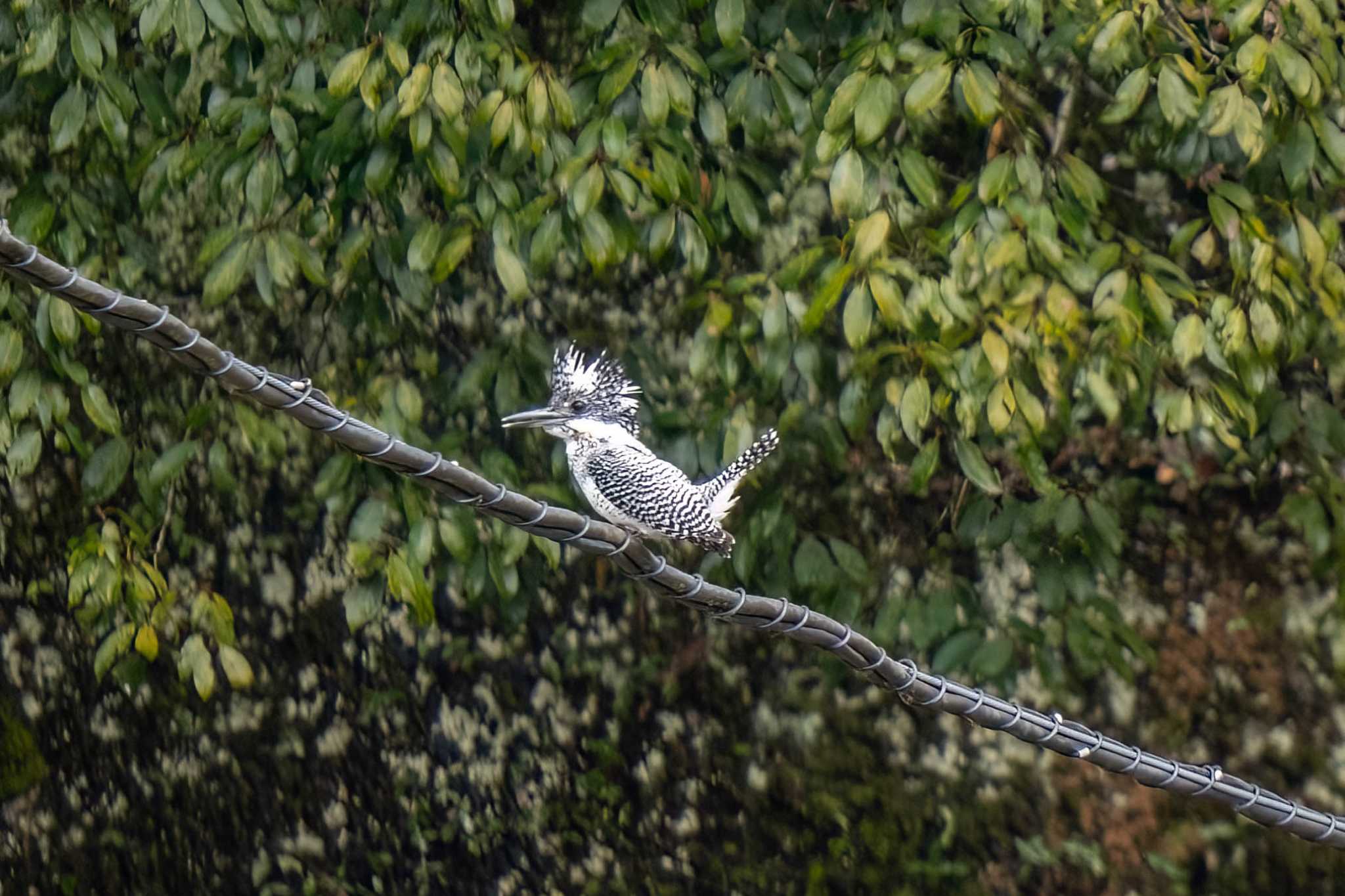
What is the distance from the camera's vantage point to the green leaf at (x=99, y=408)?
8.49ft

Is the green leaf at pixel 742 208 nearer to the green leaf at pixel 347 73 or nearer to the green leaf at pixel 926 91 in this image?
the green leaf at pixel 926 91

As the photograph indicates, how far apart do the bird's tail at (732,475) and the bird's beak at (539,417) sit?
228 mm

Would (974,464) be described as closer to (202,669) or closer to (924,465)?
(924,465)

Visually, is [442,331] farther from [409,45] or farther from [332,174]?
[409,45]

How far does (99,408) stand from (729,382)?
998mm

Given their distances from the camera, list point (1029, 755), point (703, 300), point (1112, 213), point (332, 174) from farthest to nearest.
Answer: point (1029, 755), point (1112, 213), point (332, 174), point (703, 300)

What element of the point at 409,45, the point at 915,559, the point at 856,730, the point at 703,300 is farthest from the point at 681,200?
the point at 856,730

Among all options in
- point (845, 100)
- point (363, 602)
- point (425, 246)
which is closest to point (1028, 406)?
point (845, 100)

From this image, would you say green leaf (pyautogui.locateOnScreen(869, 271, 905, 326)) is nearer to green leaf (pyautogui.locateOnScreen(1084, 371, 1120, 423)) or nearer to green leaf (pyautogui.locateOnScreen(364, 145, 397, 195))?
green leaf (pyautogui.locateOnScreen(1084, 371, 1120, 423))

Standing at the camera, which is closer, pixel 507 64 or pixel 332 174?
pixel 507 64

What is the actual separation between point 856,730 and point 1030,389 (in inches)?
41.8

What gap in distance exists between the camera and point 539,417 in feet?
7.55

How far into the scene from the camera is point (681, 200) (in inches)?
95.5

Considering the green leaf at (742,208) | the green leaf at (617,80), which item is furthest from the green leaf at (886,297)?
the green leaf at (617,80)
